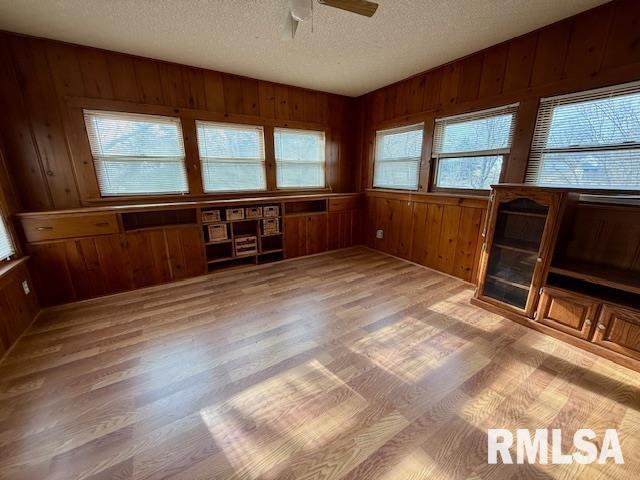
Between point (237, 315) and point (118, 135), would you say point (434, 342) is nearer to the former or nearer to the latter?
point (237, 315)

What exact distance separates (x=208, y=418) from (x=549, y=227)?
2708 mm

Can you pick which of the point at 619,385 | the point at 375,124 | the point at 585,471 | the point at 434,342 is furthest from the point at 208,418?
the point at 375,124

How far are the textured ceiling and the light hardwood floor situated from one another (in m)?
2.55

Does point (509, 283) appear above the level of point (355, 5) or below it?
below

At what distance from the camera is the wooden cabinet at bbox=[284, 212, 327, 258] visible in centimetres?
391

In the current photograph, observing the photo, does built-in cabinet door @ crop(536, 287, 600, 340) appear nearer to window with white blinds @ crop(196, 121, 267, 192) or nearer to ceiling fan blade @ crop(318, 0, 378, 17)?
ceiling fan blade @ crop(318, 0, 378, 17)

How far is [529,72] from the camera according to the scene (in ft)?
7.99

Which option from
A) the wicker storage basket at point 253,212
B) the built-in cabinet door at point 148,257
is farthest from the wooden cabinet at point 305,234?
the built-in cabinet door at point 148,257

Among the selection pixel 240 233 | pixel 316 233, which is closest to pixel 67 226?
pixel 240 233

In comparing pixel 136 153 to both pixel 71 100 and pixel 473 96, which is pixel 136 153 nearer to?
pixel 71 100

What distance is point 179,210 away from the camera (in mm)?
3262

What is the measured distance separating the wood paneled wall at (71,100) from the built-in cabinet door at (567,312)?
12.9 ft

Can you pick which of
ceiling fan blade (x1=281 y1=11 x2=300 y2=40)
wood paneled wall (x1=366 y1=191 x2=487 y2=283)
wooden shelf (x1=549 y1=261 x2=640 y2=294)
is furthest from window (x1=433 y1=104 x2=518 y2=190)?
ceiling fan blade (x1=281 y1=11 x2=300 y2=40)

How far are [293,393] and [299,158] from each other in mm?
3436
